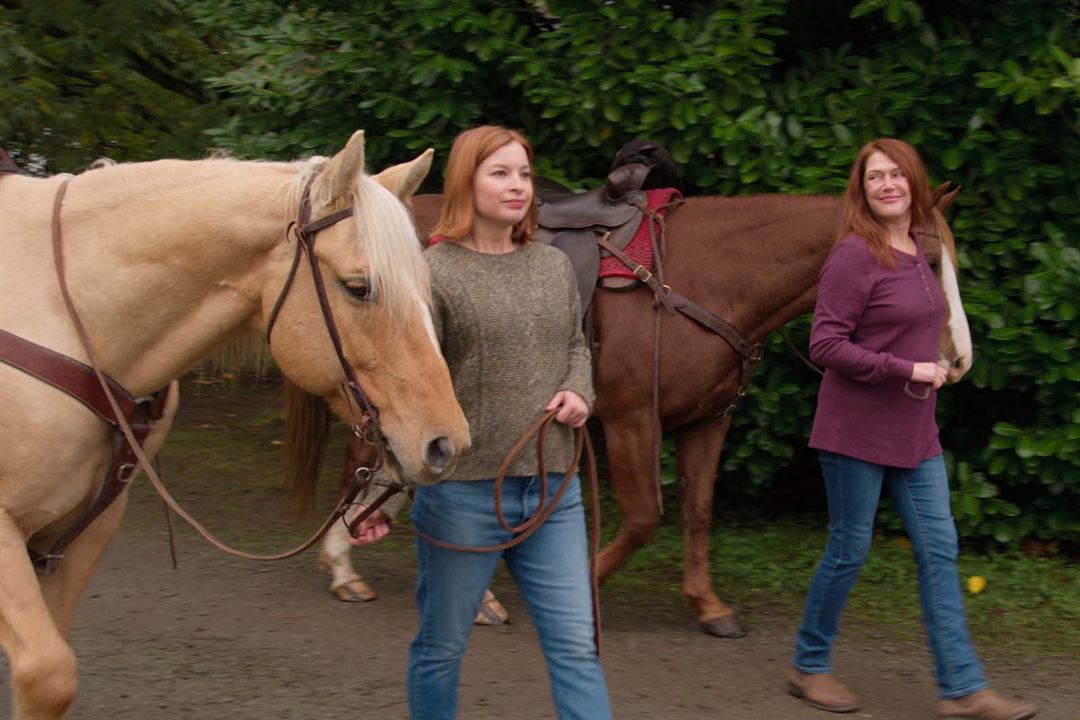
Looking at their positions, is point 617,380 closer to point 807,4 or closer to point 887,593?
point 887,593

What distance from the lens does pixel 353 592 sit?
5.91 meters

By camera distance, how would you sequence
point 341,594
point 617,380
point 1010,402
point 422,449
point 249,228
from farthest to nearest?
1. point 1010,402
2. point 341,594
3. point 617,380
4. point 249,228
5. point 422,449

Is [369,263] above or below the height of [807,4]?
below

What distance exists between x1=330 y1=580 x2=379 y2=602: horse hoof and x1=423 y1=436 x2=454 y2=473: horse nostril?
302 centimetres

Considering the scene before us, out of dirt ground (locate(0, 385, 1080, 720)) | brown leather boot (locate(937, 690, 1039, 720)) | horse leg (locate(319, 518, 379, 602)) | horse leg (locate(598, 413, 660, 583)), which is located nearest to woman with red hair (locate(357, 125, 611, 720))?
dirt ground (locate(0, 385, 1080, 720))

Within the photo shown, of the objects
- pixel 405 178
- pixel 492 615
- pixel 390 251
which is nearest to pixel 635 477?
pixel 492 615

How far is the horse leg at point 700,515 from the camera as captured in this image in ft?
18.0

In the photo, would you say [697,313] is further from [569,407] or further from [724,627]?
[569,407]

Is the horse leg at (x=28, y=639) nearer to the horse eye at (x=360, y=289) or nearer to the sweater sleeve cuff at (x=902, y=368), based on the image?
the horse eye at (x=360, y=289)

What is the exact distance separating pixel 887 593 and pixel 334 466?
154 inches

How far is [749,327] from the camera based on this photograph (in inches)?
213

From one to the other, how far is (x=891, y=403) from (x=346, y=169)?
220 centimetres

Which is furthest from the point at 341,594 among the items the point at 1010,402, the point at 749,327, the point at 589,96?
the point at 1010,402

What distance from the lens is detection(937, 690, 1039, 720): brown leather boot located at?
4.45m
